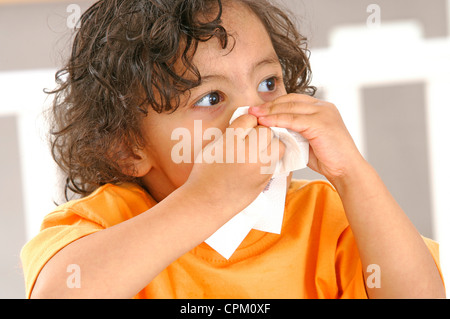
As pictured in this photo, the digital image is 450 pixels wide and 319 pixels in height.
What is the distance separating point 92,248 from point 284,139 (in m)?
0.28

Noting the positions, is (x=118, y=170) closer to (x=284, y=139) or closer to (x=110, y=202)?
(x=110, y=202)

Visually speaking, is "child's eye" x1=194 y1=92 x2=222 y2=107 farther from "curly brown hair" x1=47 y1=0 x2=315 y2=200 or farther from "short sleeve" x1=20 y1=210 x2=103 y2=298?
"short sleeve" x1=20 y1=210 x2=103 y2=298

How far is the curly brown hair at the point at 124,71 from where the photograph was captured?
826 millimetres

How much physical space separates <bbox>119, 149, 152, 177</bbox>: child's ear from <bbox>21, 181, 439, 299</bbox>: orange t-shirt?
37 mm

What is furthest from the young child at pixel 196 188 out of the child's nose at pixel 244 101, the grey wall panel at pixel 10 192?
the grey wall panel at pixel 10 192

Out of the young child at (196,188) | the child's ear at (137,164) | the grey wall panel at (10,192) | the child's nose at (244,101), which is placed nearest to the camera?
the young child at (196,188)

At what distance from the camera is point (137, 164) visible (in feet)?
3.09

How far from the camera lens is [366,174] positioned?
779 millimetres

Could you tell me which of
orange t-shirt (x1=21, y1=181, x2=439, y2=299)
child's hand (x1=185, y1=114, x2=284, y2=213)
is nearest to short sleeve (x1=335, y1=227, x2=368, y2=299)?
orange t-shirt (x1=21, y1=181, x2=439, y2=299)

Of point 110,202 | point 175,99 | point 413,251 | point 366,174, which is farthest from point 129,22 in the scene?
point 413,251

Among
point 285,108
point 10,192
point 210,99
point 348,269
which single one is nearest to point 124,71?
point 210,99

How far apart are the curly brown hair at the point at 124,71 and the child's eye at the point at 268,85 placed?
84mm

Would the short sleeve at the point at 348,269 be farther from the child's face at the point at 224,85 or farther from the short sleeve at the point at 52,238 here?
the short sleeve at the point at 52,238
